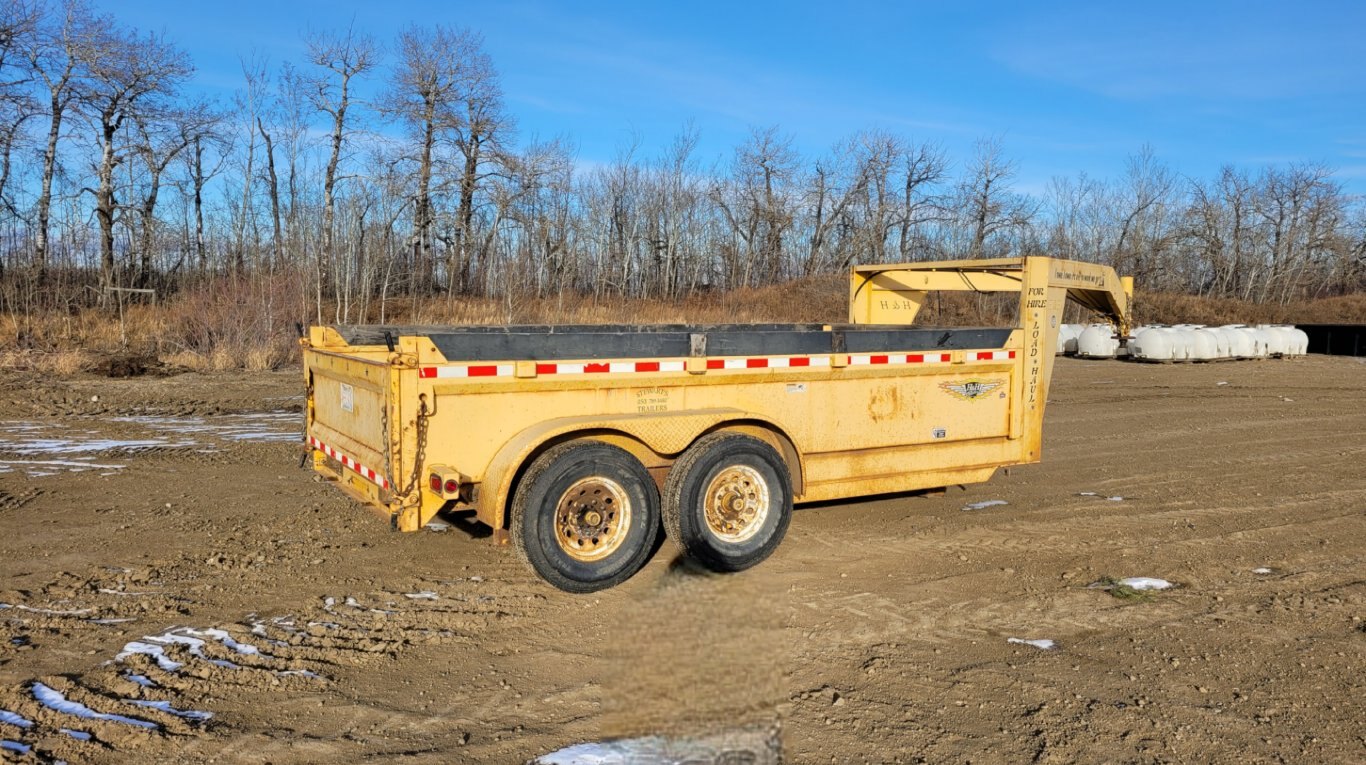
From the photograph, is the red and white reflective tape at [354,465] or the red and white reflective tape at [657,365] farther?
the red and white reflective tape at [354,465]

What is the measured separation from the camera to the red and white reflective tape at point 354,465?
17.9 ft

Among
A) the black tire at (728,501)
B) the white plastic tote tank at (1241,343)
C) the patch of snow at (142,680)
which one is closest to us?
the patch of snow at (142,680)

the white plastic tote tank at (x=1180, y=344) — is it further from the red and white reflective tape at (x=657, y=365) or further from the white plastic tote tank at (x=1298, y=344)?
the red and white reflective tape at (x=657, y=365)

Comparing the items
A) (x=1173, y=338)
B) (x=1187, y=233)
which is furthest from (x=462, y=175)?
(x=1187, y=233)

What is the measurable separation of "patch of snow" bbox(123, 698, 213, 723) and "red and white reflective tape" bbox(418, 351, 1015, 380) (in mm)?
1981

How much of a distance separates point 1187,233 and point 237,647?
54808 millimetres

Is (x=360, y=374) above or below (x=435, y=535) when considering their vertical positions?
above

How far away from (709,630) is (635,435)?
51.2 inches

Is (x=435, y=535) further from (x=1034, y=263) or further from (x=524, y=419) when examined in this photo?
(x=1034, y=263)

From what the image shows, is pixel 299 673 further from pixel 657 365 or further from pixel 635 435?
pixel 657 365

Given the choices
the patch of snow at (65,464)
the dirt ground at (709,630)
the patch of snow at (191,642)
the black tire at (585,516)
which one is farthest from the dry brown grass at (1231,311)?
the patch of snow at (191,642)

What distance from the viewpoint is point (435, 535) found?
6.87 metres

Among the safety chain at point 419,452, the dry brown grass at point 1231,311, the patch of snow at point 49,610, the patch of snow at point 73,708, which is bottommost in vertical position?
the patch of snow at point 73,708

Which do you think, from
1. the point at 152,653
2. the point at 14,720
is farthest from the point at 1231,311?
the point at 14,720
